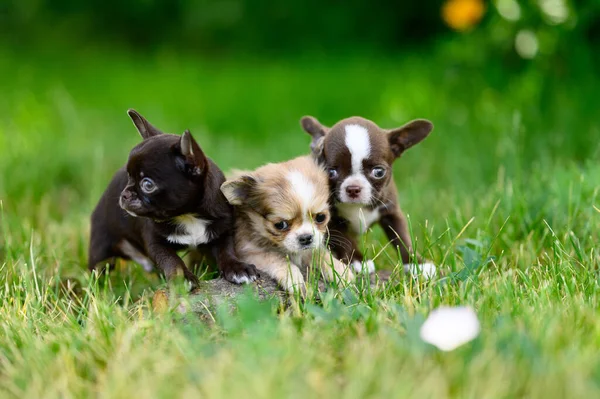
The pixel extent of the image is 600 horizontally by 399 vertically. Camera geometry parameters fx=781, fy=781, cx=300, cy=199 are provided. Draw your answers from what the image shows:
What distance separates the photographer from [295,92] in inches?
377

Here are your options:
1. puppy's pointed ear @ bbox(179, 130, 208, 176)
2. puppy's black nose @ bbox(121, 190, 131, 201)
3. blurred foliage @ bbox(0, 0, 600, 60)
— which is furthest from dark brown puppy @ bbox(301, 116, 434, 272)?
blurred foliage @ bbox(0, 0, 600, 60)

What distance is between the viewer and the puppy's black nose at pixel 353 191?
11.8 ft

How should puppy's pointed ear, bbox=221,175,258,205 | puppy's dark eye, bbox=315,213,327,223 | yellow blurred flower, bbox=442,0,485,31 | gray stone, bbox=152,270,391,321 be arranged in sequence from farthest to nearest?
yellow blurred flower, bbox=442,0,485,31
puppy's dark eye, bbox=315,213,327,223
puppy's pointed ear, bbox=221,175,258,205
gray stone, bbox=152,270,391,321

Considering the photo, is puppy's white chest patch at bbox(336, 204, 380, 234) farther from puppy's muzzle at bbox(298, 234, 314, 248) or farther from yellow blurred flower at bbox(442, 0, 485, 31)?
yellow blurred flower at bbox(442, 0, 485, 31)

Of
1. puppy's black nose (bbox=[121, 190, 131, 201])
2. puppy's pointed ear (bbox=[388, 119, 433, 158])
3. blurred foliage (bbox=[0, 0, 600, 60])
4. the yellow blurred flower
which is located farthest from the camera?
blurred foliage (bbox=[0, 0, 600, 60])

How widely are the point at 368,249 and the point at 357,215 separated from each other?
1.14 feet

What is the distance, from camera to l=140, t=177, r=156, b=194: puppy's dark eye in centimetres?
333

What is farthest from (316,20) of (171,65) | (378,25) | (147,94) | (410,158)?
(410,158)

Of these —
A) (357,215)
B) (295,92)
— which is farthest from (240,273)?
(295,92)

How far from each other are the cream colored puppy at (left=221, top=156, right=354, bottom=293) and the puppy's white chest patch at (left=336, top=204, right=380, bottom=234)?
0.21 meters

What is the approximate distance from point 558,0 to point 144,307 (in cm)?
415

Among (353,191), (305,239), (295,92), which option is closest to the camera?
(305,239)

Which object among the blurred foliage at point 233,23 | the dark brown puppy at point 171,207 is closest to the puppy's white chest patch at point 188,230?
the dark brown puppy at point 171,207

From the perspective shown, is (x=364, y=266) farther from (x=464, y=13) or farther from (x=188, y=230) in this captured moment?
(x=464, y=13)
